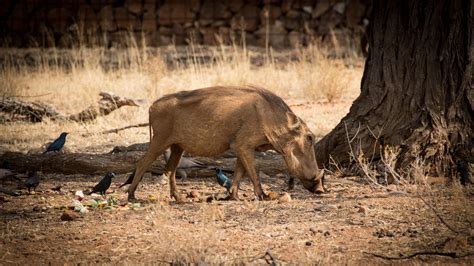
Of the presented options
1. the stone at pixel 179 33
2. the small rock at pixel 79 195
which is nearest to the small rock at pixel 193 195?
the small rock at pixel 79 195

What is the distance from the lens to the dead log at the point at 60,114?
483 inches

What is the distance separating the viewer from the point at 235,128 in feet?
25.6

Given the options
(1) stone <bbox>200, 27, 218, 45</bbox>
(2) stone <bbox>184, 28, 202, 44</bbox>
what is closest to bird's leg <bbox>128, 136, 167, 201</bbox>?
(2) stone <bbox>184, 28, 202, 44</bbox>

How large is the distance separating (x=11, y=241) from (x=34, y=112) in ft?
20.0

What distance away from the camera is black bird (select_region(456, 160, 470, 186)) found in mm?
8086

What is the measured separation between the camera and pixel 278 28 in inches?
824

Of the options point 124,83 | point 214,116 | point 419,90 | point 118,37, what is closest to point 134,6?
point 118,37

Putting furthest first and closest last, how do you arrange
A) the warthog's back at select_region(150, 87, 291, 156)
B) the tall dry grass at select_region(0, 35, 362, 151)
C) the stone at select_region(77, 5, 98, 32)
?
the stone at select_region(77, 5, 98, 32) < the tall dry grass at select_region(0, 35, 362, 151) < the warthog's back at select_region(150, 87, 291, 156)

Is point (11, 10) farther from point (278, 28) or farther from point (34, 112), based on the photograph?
point (34, 112)

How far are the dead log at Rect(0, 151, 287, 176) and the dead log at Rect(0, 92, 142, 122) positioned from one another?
9.13 ft

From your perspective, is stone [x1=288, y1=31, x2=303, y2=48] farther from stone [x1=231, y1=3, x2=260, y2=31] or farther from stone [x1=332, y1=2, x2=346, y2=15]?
stone [x1=332, y1=2, x2=346, y2=15]

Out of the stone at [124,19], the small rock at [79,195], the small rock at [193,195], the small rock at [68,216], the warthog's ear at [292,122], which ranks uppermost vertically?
the stone at [124,19]

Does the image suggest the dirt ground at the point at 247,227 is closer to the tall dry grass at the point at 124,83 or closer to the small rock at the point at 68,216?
the small rock at the point at 68,216

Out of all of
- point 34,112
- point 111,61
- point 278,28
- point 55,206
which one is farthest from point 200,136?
point 278,28
